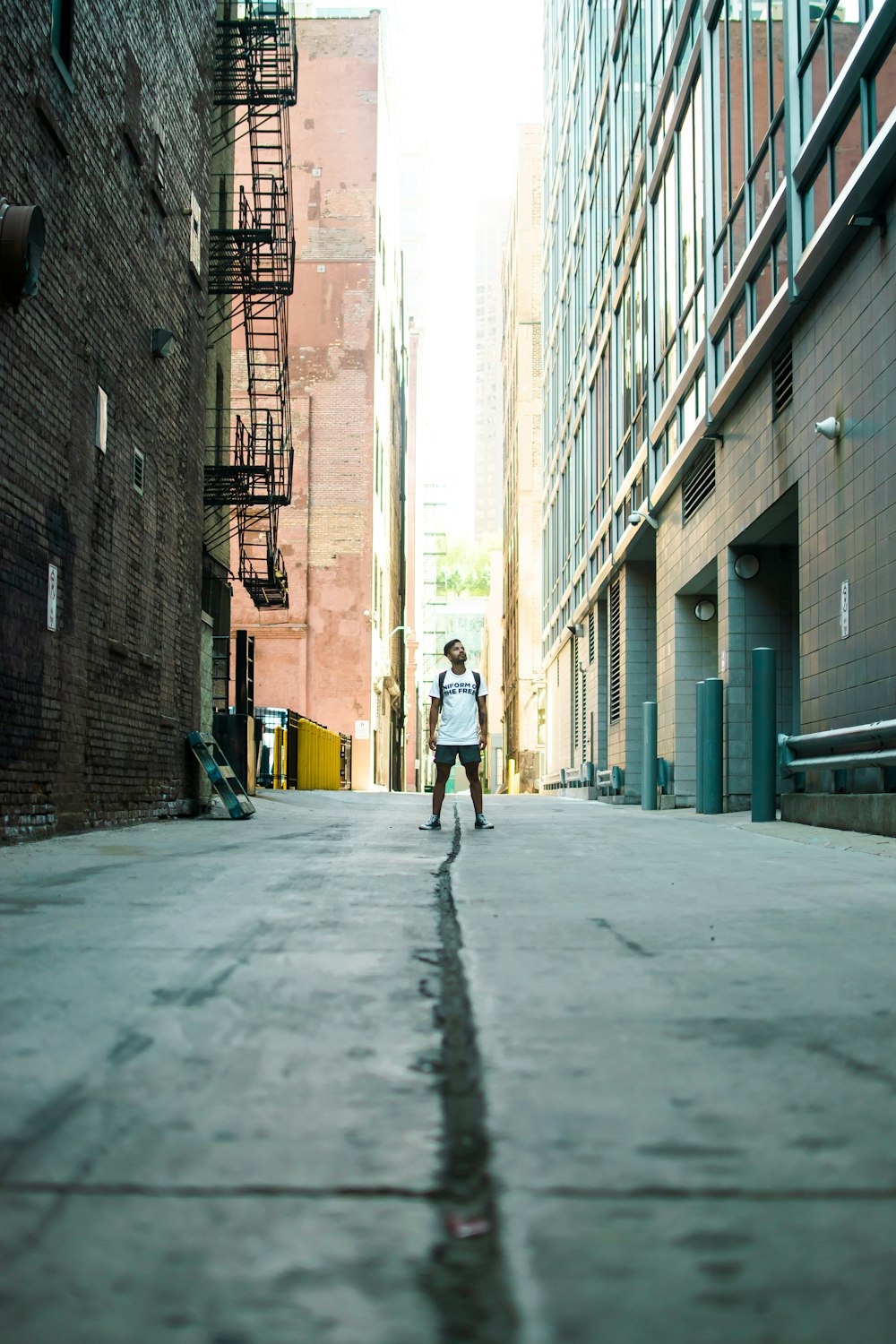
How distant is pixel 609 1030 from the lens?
8.20ft

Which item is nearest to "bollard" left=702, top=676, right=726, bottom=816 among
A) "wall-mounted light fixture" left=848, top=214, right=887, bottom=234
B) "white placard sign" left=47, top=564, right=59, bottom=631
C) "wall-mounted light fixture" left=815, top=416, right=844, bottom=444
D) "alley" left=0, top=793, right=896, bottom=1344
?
"wall-mounted light fixture" left=815, top=416, right=844, bottom=444

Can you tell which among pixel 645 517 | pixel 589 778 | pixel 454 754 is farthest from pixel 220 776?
pixel 589 778

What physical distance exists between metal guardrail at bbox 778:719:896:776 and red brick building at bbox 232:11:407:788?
28800mm

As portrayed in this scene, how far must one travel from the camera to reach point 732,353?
14.1 metres

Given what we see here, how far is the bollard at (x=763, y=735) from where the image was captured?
1123cm

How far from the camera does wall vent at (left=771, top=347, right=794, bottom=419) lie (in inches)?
473

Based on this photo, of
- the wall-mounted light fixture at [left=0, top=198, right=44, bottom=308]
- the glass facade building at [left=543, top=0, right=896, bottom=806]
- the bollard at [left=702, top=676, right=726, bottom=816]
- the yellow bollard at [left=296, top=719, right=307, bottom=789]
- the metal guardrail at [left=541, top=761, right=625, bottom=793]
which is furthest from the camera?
the yellow bollard at [left=296, top=719, right=307, bottom=789]

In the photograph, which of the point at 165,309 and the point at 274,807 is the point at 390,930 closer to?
the point at 165,309

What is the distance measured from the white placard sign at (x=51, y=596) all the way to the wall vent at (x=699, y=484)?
9040 millimetres

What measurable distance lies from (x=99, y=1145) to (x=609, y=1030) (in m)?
1.11

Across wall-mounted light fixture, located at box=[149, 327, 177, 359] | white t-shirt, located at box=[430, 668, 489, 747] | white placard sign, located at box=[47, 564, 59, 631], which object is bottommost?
white t-shirt, located at box=[430, 668, 489, 747]

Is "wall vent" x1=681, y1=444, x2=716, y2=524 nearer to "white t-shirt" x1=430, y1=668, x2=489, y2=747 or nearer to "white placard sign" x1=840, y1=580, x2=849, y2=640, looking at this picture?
"white placard sign" x1=840, y1=580, x2=849, y2=640

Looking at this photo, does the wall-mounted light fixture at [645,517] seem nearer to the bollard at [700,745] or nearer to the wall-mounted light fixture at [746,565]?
the wall-mounted light fixture at [746,565]

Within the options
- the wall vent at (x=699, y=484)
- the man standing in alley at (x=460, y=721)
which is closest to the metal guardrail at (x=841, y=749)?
the man standing in alley at (x=460, y=721)
